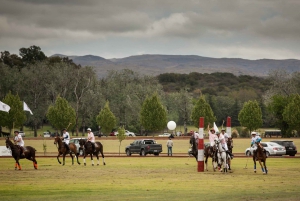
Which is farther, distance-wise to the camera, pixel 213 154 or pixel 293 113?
pixel 293 113

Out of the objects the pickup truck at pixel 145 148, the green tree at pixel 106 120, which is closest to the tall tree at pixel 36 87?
the green tree at pixel 106 120

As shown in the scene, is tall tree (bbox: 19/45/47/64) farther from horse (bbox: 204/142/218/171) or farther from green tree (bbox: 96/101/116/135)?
horse (bbox: 204/142/218/171)

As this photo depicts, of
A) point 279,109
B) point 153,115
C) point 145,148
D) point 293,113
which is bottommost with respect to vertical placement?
point 145,148

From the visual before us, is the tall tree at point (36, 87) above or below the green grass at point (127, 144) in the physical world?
above

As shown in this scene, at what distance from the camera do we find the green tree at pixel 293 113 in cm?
9225

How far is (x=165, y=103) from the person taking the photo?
13188 cm

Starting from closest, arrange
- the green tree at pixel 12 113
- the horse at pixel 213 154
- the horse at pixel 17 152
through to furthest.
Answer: the horse at pixel 213 154
the horse at pixel 17 152
the green tree at pixel 12 113

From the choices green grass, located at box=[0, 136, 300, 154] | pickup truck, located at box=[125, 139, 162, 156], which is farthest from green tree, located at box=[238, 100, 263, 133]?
pickup truck, located at box=[125, 139, 162, 156]

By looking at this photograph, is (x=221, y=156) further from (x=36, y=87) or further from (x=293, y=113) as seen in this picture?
(x=36, y=87)

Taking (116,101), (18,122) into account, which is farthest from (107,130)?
(116,101)

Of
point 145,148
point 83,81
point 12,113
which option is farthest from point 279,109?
point 145,148

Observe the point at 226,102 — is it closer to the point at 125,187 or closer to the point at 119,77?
the point at 119,77

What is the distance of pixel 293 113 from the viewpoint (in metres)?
93.2

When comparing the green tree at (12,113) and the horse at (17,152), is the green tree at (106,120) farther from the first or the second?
the horse at (17,152)
